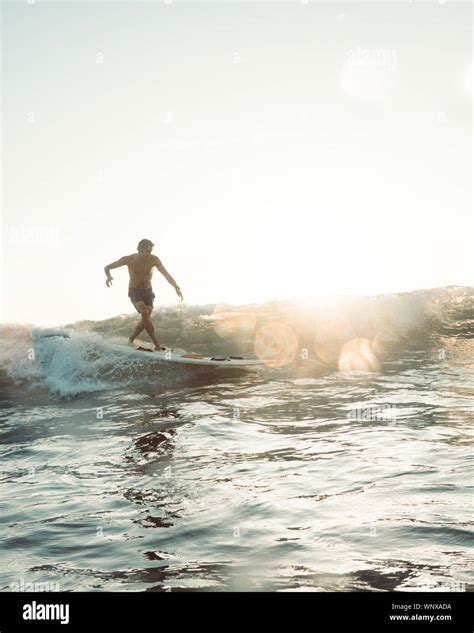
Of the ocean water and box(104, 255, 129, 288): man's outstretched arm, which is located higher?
box(104, 255, 129, 288): man's outstretched arm

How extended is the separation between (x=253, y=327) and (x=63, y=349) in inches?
348

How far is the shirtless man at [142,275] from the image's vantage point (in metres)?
12.3

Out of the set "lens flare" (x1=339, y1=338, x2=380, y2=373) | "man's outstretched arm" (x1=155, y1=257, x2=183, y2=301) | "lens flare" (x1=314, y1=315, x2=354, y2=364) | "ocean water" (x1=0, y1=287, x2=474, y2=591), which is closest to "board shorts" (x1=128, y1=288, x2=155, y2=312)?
"man's outstretched arm" (x1=155, y1=257, x2=183, y2=301)

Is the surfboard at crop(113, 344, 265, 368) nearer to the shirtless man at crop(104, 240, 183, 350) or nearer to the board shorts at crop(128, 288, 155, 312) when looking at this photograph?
the shirtless man at crop(104, 240, 183, 350)

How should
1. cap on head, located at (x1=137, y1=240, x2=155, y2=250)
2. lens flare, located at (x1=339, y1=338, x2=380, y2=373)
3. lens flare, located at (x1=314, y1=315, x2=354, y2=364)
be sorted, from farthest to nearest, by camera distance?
lens flare, located at (x1=314, y1=315, x2=354, y2=364)
lens flare, located at (x1=339, y1=338, x2=380, y2=373)
cap on head, located at (x1=137, y1=240, x2=155, y2=250)

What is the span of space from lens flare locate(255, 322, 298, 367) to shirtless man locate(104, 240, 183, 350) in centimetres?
339

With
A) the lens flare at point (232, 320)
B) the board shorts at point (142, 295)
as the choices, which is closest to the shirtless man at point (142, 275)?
the board shorts at point (142, 295)

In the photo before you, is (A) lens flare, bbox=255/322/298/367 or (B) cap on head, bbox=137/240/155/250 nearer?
(B) cap on head, bbox=137/240/155/250

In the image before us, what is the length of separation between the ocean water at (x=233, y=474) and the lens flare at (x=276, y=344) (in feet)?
3.99

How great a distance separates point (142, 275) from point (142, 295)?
0.42 metres

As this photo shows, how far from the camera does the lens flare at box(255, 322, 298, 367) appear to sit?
1562 centimetres

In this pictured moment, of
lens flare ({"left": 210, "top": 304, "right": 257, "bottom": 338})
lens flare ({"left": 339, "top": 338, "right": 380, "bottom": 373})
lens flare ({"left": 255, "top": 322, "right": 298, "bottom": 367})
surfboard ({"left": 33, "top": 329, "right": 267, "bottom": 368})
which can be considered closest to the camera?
surfboard ({"left": 33, "top": 329, "right": 267, "bottom": 368})

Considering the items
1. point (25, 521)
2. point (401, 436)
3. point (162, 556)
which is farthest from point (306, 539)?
point (401, 436)
